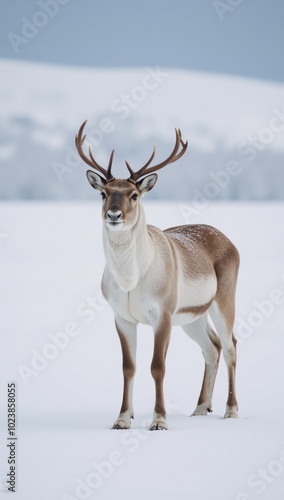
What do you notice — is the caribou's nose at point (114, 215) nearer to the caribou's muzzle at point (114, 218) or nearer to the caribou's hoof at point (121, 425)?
the caribou's muzzle at point (114, 218)

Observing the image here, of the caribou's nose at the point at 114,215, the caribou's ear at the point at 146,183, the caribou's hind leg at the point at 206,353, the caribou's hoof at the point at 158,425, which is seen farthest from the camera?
the caribou's hind leg at the point at 206,353

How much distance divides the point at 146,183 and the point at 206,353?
2.38m

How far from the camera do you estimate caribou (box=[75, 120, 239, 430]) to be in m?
7.93

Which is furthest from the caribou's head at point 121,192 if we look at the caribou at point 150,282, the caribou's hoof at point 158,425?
the caribou's hoof at point 158,425

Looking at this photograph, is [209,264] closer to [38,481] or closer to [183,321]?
[183,321]

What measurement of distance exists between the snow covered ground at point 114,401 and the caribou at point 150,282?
1.54 feet

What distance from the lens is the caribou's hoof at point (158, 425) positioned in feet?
25.4

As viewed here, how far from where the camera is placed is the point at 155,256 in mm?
8312

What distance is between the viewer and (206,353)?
9547 mm

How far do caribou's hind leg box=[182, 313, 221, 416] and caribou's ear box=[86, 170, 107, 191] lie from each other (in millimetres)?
2262

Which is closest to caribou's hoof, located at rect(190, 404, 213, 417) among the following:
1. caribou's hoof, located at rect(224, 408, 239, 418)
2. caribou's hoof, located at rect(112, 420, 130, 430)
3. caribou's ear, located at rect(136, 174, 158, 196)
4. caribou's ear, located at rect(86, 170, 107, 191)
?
caribou's hoof, located at rect(224, 408, 239, 418)

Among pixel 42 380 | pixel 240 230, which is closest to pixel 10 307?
pixel 42 380

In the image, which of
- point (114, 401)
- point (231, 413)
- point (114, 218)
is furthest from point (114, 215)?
point (114, 401)

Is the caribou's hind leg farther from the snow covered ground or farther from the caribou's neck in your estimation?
the caribou's neck
